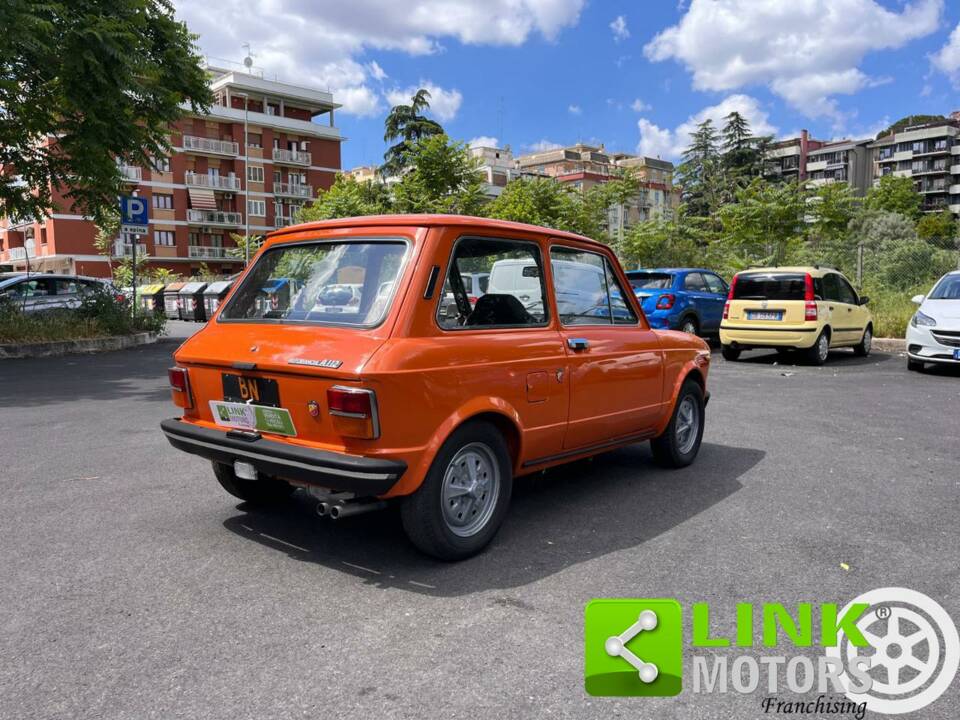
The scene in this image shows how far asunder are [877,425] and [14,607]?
25.7ft

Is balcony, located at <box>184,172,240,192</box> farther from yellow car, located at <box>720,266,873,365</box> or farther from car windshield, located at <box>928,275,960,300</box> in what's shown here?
car windshield, located at <box>928,275,960,300</box>

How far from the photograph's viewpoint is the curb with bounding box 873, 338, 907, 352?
16.9m

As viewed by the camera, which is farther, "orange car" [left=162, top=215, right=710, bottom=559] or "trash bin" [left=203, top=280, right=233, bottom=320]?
"trash bin" [left=203, top=280, right=233, bottom=320]

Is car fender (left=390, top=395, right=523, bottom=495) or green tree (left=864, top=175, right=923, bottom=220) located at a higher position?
green tree (left=864, top=175, right=923, bottom=220)

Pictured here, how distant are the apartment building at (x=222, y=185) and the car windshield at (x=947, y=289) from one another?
52687 mm

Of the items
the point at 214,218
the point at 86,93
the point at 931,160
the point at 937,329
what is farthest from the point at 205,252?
the point at 931,160

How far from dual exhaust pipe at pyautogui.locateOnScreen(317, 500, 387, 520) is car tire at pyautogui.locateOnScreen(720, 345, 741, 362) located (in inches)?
473

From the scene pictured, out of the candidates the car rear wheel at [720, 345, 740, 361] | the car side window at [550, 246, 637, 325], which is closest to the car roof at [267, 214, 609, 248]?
the car side window at [550, 246, 637, 325]

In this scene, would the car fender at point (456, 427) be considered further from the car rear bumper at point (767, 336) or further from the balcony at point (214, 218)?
the balcony at point (214, 218)

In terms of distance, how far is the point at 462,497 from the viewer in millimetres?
4051

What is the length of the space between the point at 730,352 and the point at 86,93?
1266cm

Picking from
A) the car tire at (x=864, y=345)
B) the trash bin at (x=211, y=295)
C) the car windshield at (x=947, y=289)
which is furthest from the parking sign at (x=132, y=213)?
the car windshield at (x=947, y=289)

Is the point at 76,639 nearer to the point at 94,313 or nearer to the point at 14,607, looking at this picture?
the point at 14,607

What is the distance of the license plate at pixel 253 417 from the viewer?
12.6ft
